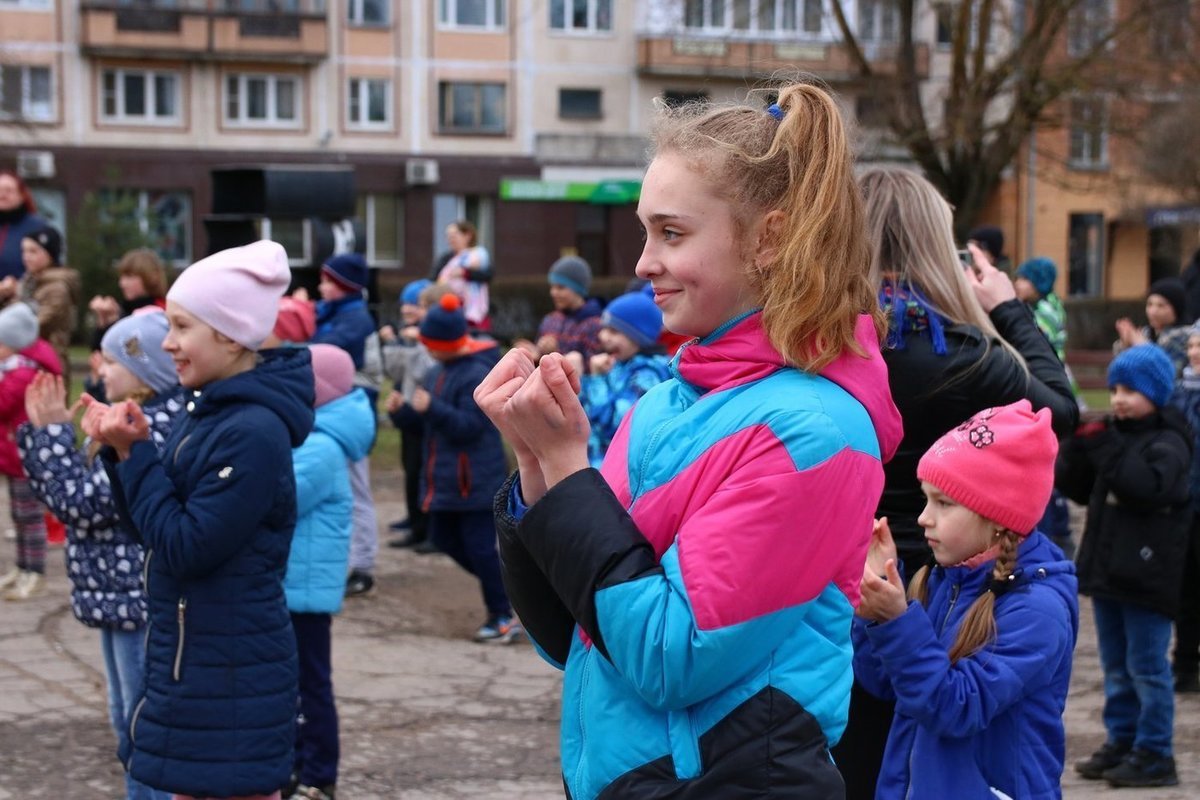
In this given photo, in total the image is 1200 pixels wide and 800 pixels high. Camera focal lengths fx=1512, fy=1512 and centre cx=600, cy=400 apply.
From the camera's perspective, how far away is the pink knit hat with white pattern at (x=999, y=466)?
125 inches

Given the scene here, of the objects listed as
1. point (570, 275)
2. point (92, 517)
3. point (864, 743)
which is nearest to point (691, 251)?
point (864, 743)

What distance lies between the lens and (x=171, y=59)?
127 feet

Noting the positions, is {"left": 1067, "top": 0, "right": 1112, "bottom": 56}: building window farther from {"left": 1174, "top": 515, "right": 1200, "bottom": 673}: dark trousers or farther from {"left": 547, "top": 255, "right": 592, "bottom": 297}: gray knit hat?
{"left": 1174, "top": 515, "right": 1200, "bottom": 673}: dark trousers

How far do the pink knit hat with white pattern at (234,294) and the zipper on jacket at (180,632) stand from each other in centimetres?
73

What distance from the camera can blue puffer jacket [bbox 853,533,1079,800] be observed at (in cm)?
302

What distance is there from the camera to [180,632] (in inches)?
153

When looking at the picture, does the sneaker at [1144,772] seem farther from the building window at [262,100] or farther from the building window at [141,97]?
the building window at [141,97]

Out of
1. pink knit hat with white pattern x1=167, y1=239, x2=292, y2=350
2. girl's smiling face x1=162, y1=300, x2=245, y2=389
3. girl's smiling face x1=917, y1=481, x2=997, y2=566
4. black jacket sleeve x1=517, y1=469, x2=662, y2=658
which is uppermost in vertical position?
pink knit hat with white pattern x1=167, y1=239, x2=292, y2=350

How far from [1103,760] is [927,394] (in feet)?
9.15

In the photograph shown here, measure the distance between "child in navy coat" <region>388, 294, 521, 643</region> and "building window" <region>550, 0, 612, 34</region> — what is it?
1380 inches

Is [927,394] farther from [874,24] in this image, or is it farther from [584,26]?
[584,26]

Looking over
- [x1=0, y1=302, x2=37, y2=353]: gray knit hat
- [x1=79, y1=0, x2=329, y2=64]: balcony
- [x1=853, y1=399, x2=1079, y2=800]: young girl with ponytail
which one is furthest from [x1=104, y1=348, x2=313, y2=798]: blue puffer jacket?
[x1=79, y1=0, x2=329, y2=64]: balcony

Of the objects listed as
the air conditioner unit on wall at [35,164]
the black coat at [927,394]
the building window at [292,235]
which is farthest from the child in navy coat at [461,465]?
the air conditioner unit on wall at [35,164]

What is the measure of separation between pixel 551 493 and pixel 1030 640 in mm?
1508
